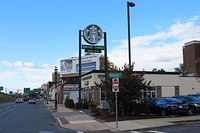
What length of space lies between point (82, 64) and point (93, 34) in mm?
40941

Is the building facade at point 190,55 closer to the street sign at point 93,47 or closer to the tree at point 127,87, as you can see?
the street sign at point 93,47

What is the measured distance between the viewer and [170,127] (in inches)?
724

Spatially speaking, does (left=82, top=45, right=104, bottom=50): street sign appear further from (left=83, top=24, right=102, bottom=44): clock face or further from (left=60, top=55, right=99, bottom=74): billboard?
(left=60, top=55, right=99, bottom=74): billboard

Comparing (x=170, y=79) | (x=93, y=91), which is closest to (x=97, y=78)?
(x=93, y=91)

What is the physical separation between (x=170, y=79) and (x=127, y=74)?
27724mm

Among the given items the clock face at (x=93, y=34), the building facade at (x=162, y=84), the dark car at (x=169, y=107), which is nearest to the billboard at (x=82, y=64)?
the building facade at (x=162, y=84)

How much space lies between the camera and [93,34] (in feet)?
107

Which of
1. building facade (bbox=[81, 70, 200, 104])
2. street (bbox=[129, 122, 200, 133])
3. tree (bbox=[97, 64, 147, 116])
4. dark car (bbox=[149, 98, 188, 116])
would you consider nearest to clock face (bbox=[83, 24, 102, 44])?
tree (bbox=[97, 64, 147, 116])

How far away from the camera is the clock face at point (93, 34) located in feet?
106

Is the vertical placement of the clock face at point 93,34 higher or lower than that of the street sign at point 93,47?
higher

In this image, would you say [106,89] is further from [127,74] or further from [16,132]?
[16,132]

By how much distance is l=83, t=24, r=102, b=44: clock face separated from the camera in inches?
1273

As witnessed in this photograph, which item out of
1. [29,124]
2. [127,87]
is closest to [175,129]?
[127,87]

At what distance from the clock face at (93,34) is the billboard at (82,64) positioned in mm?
36512
